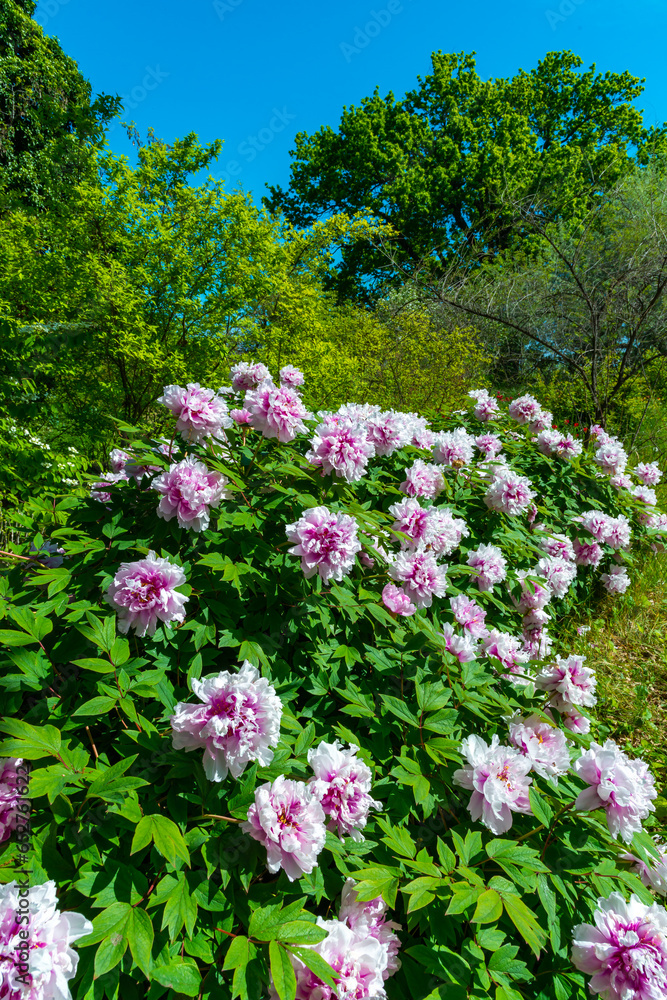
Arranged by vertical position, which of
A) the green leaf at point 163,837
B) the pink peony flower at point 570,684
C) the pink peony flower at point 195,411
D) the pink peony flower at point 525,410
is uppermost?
the pink peony flower at point 525,410

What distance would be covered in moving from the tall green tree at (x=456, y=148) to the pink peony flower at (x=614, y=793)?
72.6ft

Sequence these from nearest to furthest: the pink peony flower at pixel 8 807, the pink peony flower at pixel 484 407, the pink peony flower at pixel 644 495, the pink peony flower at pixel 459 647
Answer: the pink peony flower at pixel 8 807 → the pink peony flower at pixel 459 647 → the pink peony flower at pixel 484 407 → the pink peony flower at pixel 644 495

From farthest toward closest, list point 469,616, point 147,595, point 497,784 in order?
point 469,616 < point 147,595 < point 497,784

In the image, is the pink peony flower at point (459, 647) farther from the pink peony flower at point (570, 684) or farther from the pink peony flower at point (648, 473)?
the pink peony flower at point (648, 473)

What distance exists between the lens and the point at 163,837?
1194mm

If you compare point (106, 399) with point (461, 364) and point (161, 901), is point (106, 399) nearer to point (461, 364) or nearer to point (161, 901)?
point (461, 364)

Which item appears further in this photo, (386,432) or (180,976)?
(386,432)

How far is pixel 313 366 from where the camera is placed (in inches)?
299

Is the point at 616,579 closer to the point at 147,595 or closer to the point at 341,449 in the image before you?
the point at 341,449

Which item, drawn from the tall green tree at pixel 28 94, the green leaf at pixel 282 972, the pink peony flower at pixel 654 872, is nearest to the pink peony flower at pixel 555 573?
the pink peony flower at pixel 654 872

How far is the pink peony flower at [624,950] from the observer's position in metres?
1.21

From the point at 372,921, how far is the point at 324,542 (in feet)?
3.41

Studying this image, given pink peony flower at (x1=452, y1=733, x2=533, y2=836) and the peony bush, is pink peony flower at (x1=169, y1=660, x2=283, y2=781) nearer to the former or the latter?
the peony bush

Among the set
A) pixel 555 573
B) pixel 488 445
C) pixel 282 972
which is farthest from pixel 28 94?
pixel 282 972
